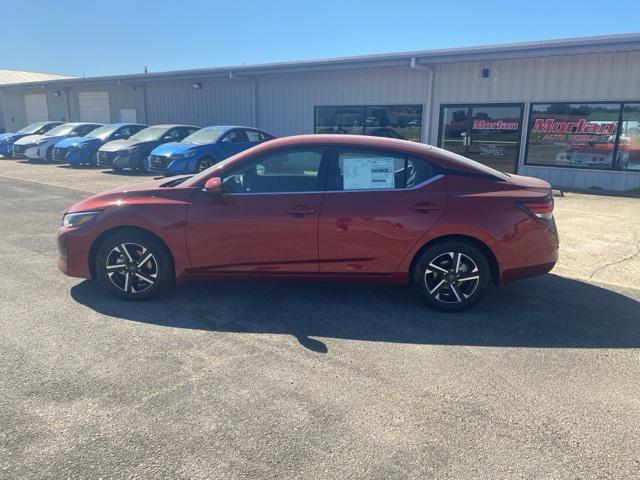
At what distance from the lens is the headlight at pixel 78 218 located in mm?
4714

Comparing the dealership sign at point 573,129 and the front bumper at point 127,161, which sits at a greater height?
the dealership sign at point 573,129

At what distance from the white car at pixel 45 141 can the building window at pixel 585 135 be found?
1668 centimetres

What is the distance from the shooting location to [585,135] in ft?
42.9

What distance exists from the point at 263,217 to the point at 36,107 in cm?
3327

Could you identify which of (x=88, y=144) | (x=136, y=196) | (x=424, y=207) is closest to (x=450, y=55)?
(x=424, y=207)

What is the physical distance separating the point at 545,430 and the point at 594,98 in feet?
40.1

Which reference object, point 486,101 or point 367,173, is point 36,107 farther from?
point 367,173

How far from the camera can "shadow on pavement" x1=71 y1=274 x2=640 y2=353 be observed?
13.6ft

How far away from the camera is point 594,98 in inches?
501

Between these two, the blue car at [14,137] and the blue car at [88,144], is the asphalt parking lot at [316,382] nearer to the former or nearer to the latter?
the blue car at [88,144]

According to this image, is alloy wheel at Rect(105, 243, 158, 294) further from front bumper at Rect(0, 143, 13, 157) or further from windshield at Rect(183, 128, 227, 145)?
front bumper at Rect(0, 143, 13, 157)

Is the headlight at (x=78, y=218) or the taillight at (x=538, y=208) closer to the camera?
the taillight at (x=538, y=208)

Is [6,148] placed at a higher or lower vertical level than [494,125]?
lower

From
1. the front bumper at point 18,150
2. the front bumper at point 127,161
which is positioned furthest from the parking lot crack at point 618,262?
the front bumper at point 18,150
